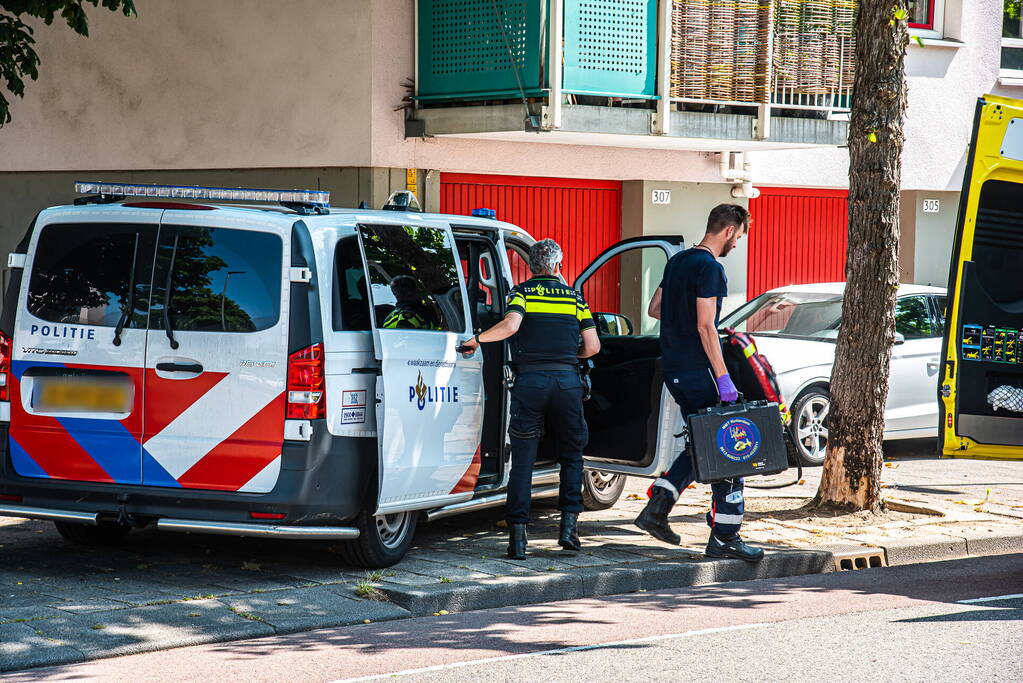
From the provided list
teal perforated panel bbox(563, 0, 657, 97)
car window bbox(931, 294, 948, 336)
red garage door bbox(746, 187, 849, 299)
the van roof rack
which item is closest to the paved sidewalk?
the van roof rack

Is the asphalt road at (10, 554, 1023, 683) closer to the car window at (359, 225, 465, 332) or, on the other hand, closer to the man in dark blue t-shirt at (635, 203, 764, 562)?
the man in dark blue t-shirt at (635, 203, 764, 562)

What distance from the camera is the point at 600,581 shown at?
26.4 feet

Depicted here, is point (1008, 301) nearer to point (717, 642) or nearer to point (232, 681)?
point (717, 642)

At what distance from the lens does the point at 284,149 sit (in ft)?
47.4

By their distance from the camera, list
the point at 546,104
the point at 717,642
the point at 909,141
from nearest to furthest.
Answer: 1. the point at 717,642
2. the point at 546,104
3. the point at 909,141

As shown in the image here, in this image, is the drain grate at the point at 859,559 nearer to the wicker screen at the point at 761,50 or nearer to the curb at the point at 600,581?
the curb at the point at 600,581

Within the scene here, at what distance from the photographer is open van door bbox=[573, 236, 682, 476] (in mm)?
9172

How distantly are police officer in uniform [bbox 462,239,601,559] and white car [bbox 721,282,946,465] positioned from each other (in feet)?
15.6

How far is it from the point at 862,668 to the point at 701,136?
8901mm

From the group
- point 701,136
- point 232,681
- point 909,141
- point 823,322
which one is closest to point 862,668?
point 232,681

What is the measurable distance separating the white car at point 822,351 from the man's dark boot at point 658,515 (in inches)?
160

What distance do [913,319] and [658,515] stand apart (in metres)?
5.82

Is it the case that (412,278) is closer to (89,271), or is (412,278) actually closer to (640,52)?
(89,271)

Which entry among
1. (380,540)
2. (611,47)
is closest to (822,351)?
(611,47)
